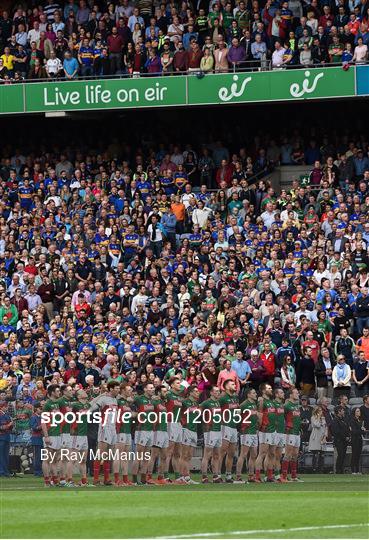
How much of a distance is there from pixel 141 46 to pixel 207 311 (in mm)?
8727

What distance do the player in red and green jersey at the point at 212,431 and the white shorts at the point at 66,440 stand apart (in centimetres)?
218

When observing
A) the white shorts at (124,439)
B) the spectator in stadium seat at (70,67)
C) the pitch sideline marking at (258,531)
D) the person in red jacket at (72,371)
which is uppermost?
the spectator in stadium seat at (70,67)

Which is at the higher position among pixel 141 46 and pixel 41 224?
pixel 141 46

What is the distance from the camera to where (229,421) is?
24.0 meters

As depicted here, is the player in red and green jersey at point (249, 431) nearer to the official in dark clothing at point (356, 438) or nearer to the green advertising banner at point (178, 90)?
the official in dark clothing at point (356, 438)

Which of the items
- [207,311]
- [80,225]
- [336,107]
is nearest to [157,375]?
[207,311]

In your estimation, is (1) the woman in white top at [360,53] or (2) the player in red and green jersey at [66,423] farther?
(1) the woman in white top at [360,53]

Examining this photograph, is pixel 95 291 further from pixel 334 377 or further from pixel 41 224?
pixel 334 377

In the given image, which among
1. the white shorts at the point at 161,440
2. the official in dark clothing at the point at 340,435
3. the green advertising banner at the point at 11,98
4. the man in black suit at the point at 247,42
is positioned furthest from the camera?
the green advertising banner at the point at 11,98

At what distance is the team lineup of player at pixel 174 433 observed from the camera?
77.7 ft

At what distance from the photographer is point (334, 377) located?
25891 millimetres

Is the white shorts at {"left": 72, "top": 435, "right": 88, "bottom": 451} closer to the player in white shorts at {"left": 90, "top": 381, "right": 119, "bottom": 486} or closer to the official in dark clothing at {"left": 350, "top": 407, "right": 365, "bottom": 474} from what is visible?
the player in white shorts at {"left": 90, "top": 381, "right": 119, "bottom": 486}

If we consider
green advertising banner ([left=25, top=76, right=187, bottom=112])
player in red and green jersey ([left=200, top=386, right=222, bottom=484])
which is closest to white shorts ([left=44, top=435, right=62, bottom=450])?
player in red and green jersey ([left=200, top=386, right=222, bottom=484])

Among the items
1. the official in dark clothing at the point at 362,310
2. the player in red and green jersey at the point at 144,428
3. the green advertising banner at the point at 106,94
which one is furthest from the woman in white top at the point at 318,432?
the green advertising banner at the point at 106,94
